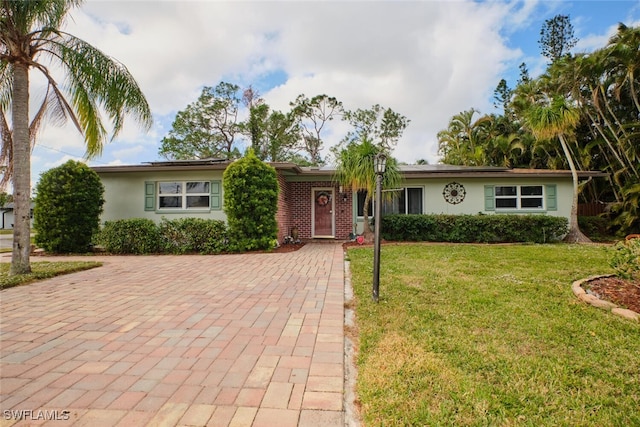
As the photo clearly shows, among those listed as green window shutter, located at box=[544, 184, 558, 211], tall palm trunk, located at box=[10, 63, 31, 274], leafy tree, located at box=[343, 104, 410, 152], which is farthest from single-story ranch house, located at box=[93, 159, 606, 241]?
leafy tree, located at box=[343, 104, 410, 152]

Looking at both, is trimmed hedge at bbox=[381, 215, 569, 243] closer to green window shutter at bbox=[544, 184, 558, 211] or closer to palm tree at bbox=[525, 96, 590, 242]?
palm tree at bbox=[525, 96, 590, 242]

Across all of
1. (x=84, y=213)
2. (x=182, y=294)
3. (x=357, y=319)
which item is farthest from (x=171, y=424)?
(x=84, y=213)

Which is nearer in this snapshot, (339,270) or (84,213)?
(339,270)

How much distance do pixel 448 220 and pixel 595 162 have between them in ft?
33.7

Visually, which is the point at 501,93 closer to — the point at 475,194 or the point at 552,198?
the point at 552,198

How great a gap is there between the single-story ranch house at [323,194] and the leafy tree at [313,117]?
511 inches

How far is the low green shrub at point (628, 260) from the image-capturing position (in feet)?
11.9

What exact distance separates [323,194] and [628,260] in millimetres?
8860

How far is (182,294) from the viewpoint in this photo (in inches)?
167

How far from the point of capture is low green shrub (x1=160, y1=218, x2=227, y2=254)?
8562 mm

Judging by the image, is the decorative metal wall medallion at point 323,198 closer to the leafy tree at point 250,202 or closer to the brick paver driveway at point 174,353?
the leafy tree at point 250,202

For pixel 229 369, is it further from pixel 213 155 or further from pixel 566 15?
pixel 566 15

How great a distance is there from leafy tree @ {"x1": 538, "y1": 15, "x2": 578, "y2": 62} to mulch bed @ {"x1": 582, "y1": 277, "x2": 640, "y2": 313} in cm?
→ 2049

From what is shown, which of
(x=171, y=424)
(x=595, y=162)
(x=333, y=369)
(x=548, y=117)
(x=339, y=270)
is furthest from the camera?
(x=595, y=162)
